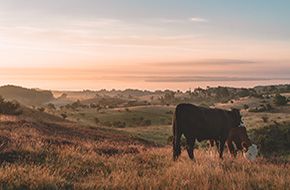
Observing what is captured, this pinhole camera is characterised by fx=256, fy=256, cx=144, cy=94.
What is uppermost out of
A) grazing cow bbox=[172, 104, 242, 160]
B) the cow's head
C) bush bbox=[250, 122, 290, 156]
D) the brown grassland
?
grazing cow bbox=[172, 104, 242, 160]

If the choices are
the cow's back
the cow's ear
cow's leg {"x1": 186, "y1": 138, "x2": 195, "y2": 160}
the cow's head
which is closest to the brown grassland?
cow's leg {"x1": 186, "y1": 138, "x2": 195, "y2": 160}

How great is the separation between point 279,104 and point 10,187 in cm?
9527

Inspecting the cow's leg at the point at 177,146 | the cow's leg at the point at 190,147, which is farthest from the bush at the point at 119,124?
the cow's leg at the point at 190,147

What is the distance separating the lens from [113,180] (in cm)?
626

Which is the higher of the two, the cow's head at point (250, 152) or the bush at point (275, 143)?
the cow's head at point (250, 152)

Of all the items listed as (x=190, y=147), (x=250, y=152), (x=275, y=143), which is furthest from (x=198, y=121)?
(x=275, y=143)

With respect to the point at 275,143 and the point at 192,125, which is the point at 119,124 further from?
the point at 192,125

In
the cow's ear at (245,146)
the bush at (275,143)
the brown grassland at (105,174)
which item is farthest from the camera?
the bush at (275,143)

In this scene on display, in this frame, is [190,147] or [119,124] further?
[119,124]

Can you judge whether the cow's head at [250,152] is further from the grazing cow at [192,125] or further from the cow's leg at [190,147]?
the cow's leg at [190,147]

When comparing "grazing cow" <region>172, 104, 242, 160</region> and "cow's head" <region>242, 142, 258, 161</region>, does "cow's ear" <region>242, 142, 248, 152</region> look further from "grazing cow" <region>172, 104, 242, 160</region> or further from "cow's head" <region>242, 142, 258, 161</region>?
"grazing cow" <region>172, 104, 242, 160</region>

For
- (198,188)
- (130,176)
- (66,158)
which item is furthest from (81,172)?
(198,188)

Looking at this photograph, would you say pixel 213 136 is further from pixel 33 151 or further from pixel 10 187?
pixel 10 187

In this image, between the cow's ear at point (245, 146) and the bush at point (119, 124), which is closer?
the cow's ear at point (245, 146)
